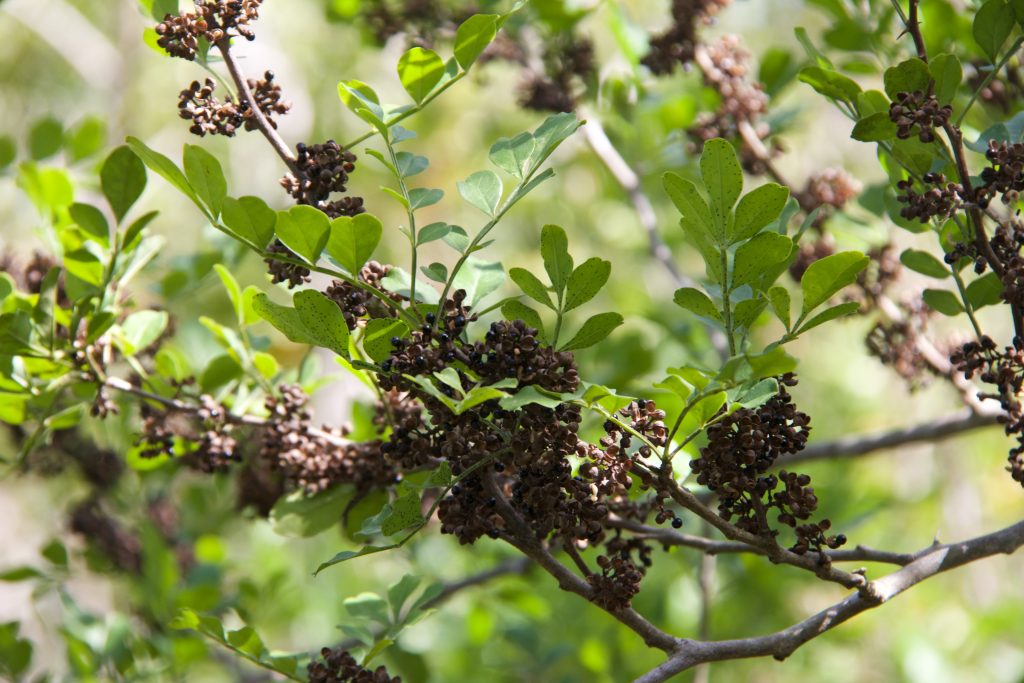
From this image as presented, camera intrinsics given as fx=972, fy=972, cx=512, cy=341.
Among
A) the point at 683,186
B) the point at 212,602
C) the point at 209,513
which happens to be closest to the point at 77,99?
the point at 209,513

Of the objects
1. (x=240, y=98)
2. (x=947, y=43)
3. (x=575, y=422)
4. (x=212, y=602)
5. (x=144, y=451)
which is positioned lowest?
(x=212, y=602)

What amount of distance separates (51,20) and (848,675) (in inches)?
335

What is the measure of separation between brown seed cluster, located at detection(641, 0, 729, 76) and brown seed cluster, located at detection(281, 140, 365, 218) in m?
0.96

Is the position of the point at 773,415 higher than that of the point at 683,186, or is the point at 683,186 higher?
the point at 683,186

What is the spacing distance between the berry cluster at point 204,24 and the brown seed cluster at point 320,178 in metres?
0.13

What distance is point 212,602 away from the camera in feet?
5.60

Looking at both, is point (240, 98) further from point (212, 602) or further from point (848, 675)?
point (848, 675)

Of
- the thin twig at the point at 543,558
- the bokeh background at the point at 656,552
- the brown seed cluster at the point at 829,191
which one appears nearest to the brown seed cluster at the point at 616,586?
the thin twig at the point at 543,558

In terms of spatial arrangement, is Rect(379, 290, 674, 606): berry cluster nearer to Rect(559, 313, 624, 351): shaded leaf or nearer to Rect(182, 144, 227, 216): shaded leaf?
Rect(559, 313, 624, 351): shaded leaf

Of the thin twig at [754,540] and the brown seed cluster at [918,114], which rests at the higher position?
the brown seed cluster at [918,114]

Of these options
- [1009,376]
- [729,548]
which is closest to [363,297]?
[729,548]

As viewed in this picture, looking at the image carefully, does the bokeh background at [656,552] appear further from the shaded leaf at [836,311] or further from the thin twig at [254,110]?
the shaded leaf at [836,311]

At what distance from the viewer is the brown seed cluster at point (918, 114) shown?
92 centimetres

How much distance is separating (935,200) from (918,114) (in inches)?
3.3
